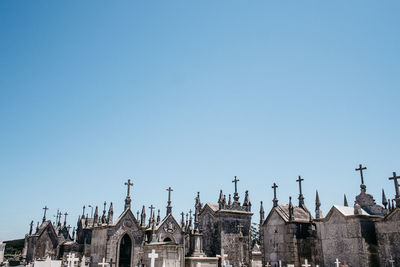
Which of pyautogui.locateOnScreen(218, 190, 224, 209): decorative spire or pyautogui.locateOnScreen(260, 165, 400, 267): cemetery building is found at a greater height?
pyautogui.locateOnScreen(218, 190, 224, 209): decorative spire

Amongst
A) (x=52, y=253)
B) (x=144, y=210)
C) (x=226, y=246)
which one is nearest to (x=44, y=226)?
(x=52, y=253)

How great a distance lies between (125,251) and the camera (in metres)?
26.5

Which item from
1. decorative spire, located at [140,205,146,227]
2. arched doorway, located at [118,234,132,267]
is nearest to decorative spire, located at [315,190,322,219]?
decorative spire, located at [140,205,146,227]

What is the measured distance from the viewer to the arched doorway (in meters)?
26.2

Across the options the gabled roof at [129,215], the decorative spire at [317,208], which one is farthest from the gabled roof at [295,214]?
the gabled roof at [129,215]

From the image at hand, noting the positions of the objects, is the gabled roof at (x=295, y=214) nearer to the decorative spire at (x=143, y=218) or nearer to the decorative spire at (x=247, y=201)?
the decorative spire at (x=247, y=201)

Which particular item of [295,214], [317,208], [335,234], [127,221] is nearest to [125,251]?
[127,221]

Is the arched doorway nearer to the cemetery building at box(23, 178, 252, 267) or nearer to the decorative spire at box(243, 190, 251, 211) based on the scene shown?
the cemetery building at box(23, 178, 252, 267)

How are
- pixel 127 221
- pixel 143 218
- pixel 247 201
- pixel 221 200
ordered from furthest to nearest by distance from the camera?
pixel 143 218, pixel 247 201, pixel 127 221, pixel 221 200

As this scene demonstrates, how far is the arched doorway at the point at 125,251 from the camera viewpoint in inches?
1030

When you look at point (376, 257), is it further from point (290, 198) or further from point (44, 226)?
point (44, 226)

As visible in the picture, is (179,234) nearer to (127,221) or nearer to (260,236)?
(127,221)

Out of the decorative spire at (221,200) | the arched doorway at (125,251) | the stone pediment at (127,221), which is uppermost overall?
the decorative spire at (221,200)

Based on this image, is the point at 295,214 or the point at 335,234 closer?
the point at 335,234
